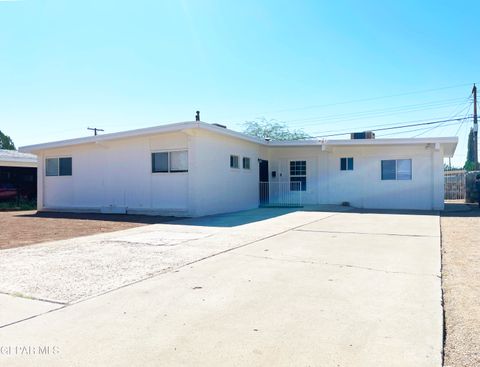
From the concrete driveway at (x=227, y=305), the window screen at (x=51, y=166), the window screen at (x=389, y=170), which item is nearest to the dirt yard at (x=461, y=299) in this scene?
the concrete driveway at (x=227, y=305)

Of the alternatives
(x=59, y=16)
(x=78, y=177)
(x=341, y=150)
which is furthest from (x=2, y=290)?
(x=341, y=150)

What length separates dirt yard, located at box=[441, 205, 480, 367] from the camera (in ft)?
9.20

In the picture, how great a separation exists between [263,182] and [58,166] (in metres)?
9.36

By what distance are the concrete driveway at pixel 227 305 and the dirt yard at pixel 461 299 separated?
4.6 inches

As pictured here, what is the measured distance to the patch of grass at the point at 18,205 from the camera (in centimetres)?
1930

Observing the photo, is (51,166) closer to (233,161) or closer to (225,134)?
(233,161)

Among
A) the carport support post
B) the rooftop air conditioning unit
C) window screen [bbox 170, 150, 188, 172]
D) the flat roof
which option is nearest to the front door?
the flat roof

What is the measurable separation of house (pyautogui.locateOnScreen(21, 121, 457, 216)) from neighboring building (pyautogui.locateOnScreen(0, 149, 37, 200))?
208 inches

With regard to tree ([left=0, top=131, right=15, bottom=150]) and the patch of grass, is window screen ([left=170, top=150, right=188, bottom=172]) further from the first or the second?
tree ([left=0, top=131, right=15, bottom=150])

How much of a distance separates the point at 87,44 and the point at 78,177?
5.87m

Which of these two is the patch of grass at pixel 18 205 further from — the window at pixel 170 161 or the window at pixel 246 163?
the window at pixel 246 163

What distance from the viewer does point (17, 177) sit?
2298 cm

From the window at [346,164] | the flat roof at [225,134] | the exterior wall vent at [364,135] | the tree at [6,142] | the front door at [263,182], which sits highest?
the tree at [6,142]

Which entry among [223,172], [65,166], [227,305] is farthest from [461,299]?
[65,166]
